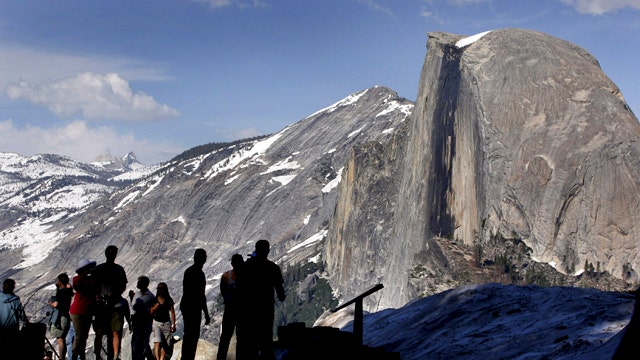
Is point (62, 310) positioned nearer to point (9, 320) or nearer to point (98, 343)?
point (98, 343)

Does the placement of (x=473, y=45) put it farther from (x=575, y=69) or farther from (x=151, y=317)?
(x=151, y=317)

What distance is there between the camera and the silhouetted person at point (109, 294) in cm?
1503

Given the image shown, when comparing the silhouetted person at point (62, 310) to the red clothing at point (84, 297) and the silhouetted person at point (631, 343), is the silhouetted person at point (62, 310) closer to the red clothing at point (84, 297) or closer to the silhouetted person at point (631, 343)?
the red clothing at point (84, 297)

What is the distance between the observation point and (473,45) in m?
111

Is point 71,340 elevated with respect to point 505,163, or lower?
lower

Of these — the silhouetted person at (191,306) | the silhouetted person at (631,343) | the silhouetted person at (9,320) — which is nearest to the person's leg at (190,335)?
the silhouetted person at (191,306)

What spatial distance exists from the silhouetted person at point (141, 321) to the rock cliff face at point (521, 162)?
269 feet

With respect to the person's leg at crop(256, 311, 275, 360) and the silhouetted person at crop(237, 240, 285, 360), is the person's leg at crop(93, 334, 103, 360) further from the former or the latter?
the person's leg at crop(256, 311, 275, 360)

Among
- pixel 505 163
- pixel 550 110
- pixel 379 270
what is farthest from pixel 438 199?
pixel 379 270

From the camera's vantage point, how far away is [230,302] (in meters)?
13.6

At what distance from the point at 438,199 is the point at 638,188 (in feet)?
86.1

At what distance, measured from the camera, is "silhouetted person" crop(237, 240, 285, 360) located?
1287 cm

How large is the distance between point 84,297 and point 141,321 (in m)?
1.42

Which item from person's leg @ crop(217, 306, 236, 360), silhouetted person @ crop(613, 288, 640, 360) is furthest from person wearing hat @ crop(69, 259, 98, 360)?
silhouetted person @ crop(613, 288, 640, 360)
